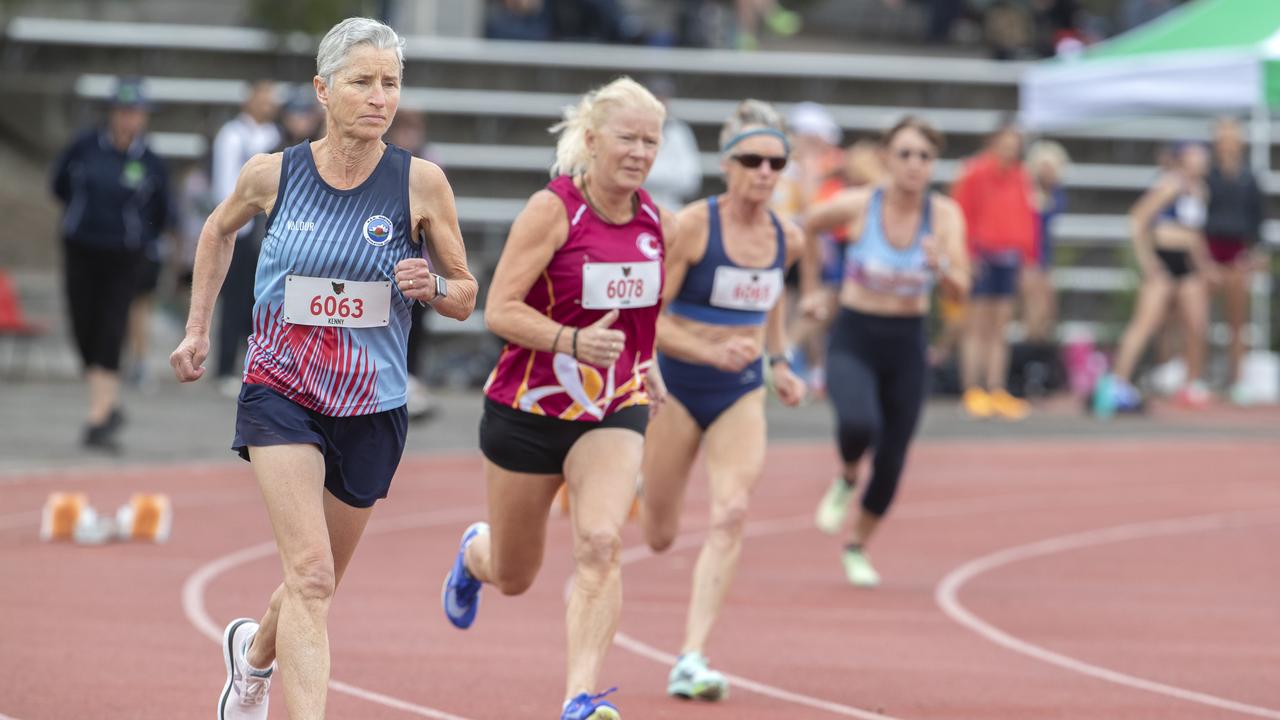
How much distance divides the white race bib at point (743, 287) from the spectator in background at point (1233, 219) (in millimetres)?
13108

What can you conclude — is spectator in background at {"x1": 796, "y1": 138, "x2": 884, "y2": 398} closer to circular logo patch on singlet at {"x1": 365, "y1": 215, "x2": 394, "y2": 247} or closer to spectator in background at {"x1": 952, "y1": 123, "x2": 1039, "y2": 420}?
spectator in background at {"x1": 952, "y1": 123, "x2": 1039, "y2": 420}

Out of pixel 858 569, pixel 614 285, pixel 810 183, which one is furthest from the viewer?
pixel 810 183

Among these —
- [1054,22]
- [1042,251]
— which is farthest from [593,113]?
[1054,22]

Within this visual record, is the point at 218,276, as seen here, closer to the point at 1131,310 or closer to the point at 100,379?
the point at 100,379

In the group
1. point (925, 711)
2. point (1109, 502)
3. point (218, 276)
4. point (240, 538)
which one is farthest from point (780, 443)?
point (218, 276)

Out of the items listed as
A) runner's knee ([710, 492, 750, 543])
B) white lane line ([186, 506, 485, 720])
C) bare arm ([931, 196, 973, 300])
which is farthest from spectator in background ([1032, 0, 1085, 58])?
runner's knee ([710, 492, 750, 543])

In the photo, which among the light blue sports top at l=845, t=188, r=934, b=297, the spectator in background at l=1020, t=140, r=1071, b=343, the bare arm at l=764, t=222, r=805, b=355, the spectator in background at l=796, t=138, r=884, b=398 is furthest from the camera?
the spectator in background at l=1020, t=140, r=1071, b=343

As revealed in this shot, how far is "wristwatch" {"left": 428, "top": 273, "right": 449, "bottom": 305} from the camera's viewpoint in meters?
5.93

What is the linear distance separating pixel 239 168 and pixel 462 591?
977 centimetres

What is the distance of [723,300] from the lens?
27.8 ft

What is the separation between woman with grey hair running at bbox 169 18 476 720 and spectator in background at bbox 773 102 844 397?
973cm

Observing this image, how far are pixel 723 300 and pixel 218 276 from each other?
278 centimetres

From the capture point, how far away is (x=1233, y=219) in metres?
20.7

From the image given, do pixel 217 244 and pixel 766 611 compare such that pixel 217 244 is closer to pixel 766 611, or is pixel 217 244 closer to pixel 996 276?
pixel 766 611
